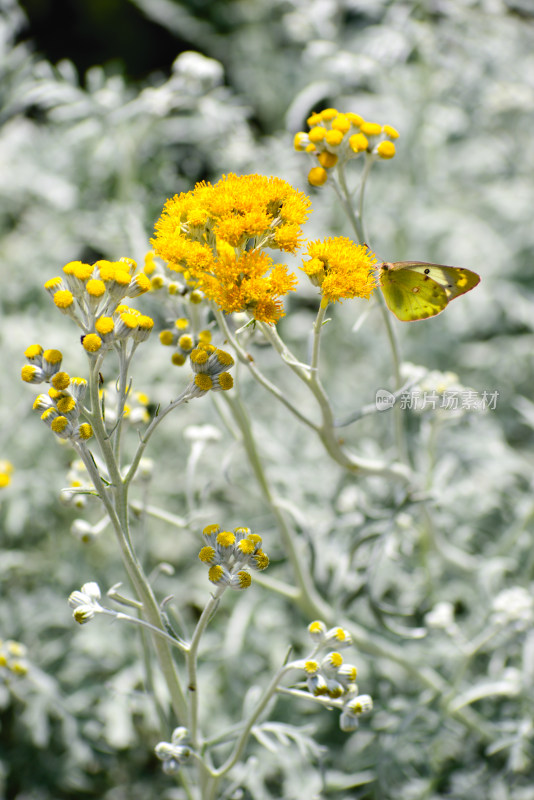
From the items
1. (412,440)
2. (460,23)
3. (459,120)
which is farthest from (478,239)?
(412,440)

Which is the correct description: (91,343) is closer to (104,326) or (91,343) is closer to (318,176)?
(104,326)

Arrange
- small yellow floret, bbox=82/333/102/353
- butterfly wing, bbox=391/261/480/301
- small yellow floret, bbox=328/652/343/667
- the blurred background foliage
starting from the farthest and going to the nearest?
the blurred background foliage < butterfly wing, bbox=391/261/480/301 < small yellow floret, bbox=328/652/343/667 < small yellow floret, bbox=82/333/102/353

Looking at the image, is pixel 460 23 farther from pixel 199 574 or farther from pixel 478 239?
pixel 199 574

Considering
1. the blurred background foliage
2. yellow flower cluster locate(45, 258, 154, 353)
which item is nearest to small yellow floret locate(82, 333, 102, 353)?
yellow flower cluster locate(45, 258, 154, 353)

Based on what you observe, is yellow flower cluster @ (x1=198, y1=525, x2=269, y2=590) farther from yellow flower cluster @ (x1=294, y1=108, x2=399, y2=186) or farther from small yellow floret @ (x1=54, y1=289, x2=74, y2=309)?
yellow flower cluster @ (x1=294, y1=108, x2=399, y2=186)

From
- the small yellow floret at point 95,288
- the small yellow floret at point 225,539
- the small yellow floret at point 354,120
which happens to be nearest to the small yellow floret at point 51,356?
the small yellow floret at point 95,288

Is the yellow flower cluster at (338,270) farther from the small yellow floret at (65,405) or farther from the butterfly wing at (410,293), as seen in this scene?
the small yellow floret at (65,405)

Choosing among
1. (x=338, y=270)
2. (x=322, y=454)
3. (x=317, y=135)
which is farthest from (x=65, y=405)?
(x=322, y=454)
